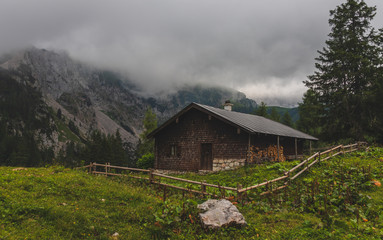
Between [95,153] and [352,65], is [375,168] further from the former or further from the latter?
[95,153]

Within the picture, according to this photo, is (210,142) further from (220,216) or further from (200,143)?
(220,216)

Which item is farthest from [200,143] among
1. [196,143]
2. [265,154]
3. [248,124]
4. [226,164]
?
[265,154]

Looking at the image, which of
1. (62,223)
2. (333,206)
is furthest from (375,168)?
(62,223)

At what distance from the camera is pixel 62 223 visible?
6.97 meters

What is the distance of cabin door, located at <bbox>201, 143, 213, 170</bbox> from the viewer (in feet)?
68.8

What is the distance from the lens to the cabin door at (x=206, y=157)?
2097 centimetres

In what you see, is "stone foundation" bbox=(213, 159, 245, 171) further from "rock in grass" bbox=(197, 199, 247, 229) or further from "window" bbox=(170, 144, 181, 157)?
"rock in grass" bbox=(197, 199, 247, 229)

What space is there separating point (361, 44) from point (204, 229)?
30.4 m

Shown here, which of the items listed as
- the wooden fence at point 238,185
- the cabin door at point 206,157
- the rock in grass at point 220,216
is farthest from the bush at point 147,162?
the rock in grass at point 220,216

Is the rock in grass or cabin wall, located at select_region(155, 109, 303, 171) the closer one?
the rock in grass

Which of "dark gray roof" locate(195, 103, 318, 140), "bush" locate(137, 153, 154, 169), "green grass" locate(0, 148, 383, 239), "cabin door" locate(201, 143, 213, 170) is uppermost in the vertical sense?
"dark gray roof" locate(195, 103, 318, 140)

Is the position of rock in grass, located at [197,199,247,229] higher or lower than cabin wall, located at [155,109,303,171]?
lower

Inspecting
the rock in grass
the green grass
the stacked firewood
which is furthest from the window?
the rock in grass

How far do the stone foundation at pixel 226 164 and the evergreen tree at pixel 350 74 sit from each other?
16.7 metres
